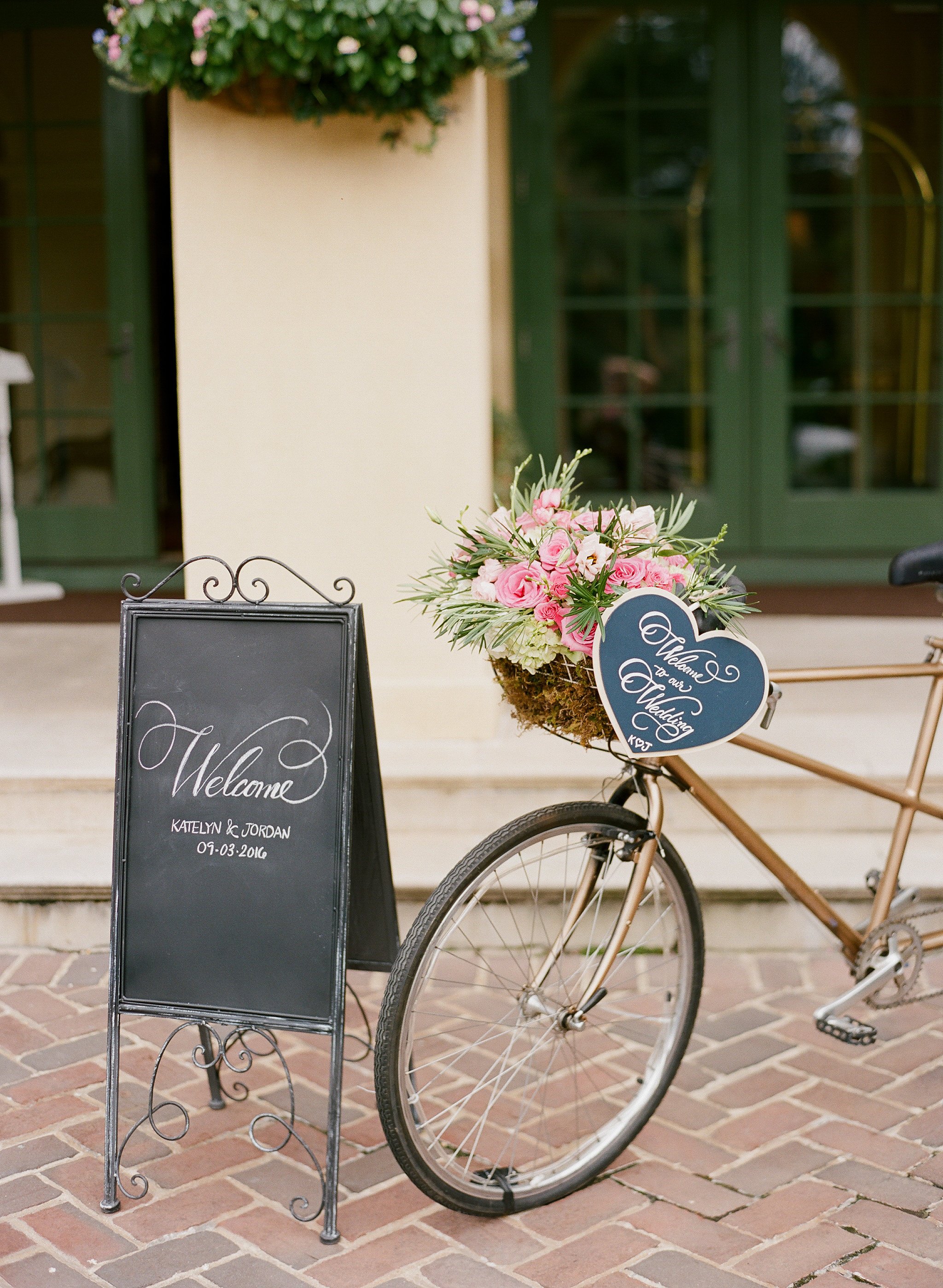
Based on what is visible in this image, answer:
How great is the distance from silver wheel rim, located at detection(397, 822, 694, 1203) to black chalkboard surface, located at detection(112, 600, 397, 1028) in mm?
266

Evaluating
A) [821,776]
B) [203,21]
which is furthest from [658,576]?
[203,21]

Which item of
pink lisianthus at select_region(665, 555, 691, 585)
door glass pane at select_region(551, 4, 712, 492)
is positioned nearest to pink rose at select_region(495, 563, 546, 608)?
pink lisianthus at select_region(665, 555, 691, 585)

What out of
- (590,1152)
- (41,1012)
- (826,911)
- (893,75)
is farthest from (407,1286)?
(893,75)

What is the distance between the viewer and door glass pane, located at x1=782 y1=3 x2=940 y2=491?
21.1ft

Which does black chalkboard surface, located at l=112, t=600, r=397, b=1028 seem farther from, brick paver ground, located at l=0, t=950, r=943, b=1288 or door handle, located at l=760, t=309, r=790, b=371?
door handle, located at l=760, t=309, r=790, b=371

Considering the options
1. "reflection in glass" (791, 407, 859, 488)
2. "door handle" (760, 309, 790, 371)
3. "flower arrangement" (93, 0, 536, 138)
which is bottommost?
"reflection in glass" (791, 407, 859, 488)

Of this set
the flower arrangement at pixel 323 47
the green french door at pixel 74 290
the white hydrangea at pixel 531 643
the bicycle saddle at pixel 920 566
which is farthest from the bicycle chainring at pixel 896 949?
the green french door at pixel 74 290

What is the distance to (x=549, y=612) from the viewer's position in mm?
2322

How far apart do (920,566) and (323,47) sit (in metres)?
2.00

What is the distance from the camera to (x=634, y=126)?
651cm

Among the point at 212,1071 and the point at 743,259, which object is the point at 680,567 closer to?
the point at 212,1071

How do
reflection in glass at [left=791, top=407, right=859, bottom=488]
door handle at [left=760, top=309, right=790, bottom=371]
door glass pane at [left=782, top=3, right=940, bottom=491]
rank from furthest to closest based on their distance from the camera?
reflection in glass at [left=791, top=407, right=859, bottom=488], door handle at [left=760, top=309, right=790, bottom=371], door glass pane at [left=782, top=3, right=940, bottom=491]

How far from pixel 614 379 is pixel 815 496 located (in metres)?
1.13

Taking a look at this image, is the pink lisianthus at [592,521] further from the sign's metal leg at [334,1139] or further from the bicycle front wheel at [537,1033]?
the sign's metal leg at [334,1139]
